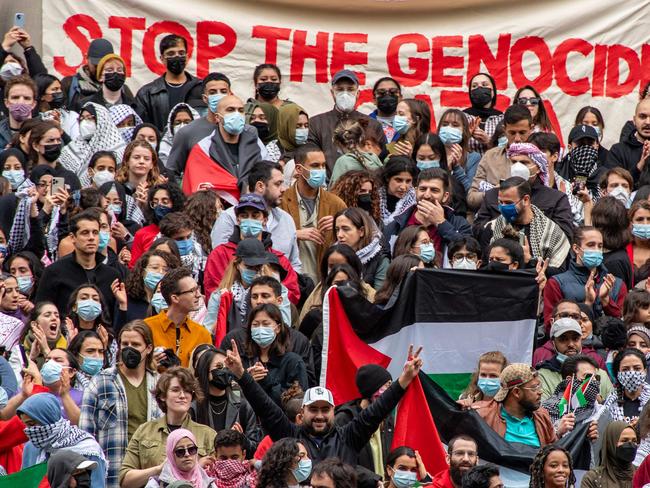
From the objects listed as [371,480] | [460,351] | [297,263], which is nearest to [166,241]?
[297,263]

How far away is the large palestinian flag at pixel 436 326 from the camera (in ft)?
56.6

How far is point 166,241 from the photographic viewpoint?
1856 centimetres

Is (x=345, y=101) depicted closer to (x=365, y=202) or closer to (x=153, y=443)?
(x=365, y=202)

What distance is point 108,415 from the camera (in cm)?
1630

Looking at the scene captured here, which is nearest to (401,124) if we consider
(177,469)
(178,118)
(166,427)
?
(178,118)

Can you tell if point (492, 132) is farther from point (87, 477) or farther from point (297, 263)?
point (87, 477)

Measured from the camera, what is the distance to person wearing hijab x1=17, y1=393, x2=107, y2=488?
15320mm

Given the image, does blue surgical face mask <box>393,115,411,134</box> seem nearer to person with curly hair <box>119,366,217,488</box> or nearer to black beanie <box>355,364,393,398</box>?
black beanie <box>355,364,393,398</box>

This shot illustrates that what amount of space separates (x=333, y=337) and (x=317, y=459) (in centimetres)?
184

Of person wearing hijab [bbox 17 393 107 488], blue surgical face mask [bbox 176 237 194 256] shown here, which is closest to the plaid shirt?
person wearing hijab [bbox 17 393 107 488]

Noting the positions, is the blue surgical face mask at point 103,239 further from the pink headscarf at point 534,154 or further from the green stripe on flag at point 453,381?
the pink headscarf at point 534,154

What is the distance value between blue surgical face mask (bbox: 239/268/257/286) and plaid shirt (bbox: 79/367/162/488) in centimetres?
209

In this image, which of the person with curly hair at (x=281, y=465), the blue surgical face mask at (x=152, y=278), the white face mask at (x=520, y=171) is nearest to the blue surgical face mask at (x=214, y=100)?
the white face mask at (x=520, y=171)

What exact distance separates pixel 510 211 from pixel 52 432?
16.4 feet
